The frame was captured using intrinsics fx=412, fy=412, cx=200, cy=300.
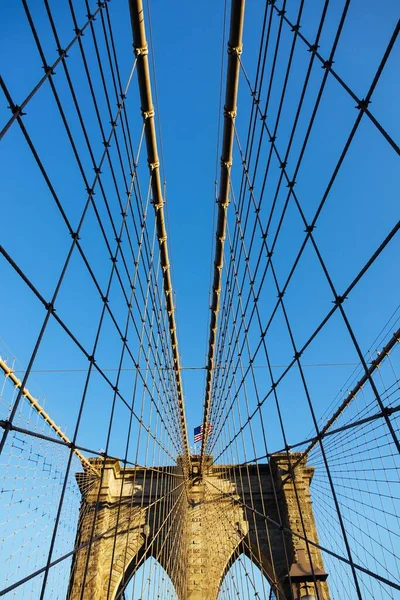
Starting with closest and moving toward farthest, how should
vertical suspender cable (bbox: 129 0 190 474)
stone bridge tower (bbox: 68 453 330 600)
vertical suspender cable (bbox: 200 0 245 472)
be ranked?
vertical suspender cable (bbox: 129 0 190 474)
vertical suspender cable (bbox: 200 0 245 472)
stone bridge tower (bbox: 68 453 330 600)

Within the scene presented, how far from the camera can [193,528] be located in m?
12.5

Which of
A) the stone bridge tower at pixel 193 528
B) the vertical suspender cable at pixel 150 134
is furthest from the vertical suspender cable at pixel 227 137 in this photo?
the stone bridge tower at pixel 193 528

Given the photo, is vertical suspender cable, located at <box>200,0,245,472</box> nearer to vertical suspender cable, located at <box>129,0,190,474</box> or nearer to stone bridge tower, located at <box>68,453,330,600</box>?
vertical suspender cable, located at <box>129,0,190,474</box>

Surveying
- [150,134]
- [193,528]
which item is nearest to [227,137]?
[150,134]

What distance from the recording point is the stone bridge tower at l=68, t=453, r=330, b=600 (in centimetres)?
1075

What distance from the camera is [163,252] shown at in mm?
7652

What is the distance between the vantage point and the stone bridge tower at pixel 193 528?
1075 centimetres

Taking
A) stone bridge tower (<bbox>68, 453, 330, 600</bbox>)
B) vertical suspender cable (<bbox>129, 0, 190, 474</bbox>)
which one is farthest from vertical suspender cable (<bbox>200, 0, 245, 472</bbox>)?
stone bridge tower (<bbox>68, 453, 330, 600</bbox>)

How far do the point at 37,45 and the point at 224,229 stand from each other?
16.3 ft

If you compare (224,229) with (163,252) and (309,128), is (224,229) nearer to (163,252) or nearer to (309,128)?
(163,252)

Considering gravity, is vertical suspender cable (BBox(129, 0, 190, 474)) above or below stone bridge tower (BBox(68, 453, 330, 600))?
above

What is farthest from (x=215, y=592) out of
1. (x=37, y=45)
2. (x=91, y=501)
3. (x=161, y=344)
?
(x=37, y=45)

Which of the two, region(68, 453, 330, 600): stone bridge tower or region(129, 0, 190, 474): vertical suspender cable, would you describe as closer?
region(129, 0, 190, 474): vertical suspender cable

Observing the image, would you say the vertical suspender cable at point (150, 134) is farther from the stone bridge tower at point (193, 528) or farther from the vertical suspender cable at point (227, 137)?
the stone bridge tower at point (193, 528)
